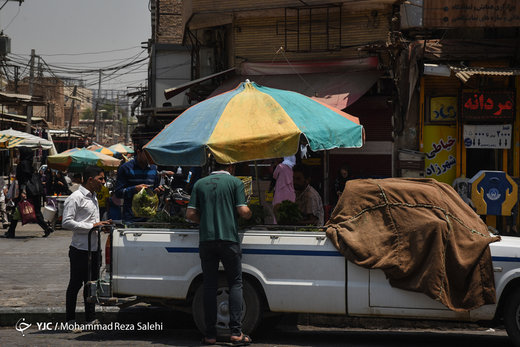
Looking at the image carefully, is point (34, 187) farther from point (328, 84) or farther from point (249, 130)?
→ point (249, 130)

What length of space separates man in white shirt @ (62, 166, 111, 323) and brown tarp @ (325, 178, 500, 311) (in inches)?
108

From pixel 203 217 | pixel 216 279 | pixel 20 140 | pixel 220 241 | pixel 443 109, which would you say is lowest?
pixel 216 279

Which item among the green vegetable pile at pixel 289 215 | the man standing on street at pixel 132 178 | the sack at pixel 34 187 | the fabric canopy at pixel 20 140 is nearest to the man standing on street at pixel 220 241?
the green vegetable pile at pixel 289 215

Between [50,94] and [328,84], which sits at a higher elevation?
[50,94]

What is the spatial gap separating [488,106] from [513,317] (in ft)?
26.7

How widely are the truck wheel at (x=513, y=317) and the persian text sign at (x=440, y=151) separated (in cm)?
803

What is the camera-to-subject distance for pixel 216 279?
7.13 m

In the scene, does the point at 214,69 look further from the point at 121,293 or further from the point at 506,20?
the point at 121,293

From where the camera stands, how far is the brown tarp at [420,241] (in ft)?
22.3

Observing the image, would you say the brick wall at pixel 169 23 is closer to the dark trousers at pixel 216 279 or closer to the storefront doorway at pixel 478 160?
the storefront doorway at pixel 478 160

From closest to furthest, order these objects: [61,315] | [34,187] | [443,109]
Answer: [61,315]
[443,109]
[34,187]

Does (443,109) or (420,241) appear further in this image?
(443,109)

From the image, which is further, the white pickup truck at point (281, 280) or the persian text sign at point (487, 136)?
the persian text sign at point (487, 136)

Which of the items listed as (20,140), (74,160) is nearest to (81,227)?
(20,140)
